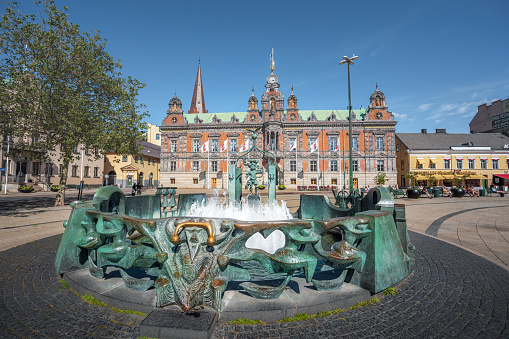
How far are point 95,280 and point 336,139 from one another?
144ft

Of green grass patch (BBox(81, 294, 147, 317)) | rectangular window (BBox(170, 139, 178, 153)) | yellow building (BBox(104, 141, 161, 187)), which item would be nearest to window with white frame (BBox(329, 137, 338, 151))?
rectangular window (BBox(170, 139, 178, 153))

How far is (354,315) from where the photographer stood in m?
2.78

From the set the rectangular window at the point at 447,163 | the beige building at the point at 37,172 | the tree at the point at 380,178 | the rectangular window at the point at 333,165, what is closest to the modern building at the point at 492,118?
the rectangular window at the point at 447,163

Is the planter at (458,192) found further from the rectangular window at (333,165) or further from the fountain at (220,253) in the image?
the fountain at (220,253)

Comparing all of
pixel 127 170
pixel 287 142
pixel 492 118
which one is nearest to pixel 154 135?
pixel 127 170

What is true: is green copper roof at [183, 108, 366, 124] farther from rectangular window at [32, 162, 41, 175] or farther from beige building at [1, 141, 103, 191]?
rectangular window at [32, 162, 41, 175]

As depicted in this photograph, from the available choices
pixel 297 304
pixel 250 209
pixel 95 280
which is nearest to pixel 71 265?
pixel 95 280

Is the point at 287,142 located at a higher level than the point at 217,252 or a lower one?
higher

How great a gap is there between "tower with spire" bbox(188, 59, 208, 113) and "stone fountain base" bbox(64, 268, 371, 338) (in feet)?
190

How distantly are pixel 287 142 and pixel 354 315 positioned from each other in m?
41.8

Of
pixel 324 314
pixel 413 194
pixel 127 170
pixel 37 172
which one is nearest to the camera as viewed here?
pixel 324 314

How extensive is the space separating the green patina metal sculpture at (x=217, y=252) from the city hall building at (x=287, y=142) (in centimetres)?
3700

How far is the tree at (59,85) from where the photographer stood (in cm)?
1245

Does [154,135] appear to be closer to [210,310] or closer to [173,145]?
[173,145]
